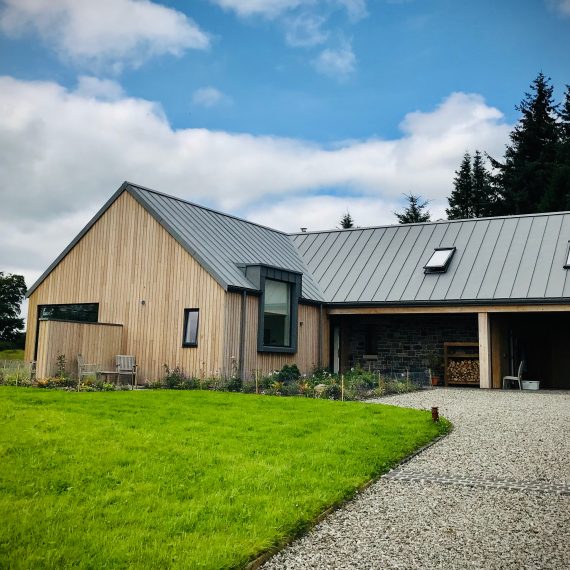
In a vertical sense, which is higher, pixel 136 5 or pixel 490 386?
pixel 136 5

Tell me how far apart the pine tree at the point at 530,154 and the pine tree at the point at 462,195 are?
8.47ft

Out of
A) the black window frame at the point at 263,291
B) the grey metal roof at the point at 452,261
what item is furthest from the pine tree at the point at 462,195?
the black window frame at the point at 263,291

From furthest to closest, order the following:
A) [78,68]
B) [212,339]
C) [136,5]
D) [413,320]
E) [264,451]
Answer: [413,320] → [212,339] → [78,68] → [136,5] → [264,451]

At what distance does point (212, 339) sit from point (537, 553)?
39.5 feet

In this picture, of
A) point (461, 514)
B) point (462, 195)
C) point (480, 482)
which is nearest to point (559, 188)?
point (462, 195)

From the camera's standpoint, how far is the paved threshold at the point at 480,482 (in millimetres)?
6344

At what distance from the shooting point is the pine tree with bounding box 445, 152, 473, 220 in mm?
41562

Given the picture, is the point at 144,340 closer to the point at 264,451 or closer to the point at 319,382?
the point at 319,382

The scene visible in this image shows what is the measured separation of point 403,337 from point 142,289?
27.8 feet

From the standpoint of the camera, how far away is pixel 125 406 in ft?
34.6

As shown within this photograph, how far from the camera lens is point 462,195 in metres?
41.9

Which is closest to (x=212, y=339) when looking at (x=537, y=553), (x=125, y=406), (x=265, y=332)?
(x=265, y=332)

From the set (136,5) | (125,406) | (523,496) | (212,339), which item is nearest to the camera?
(523,496)

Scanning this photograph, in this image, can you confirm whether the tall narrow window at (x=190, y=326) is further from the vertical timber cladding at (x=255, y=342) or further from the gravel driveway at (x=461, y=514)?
the gravel driveway at (x=461, y=514)
